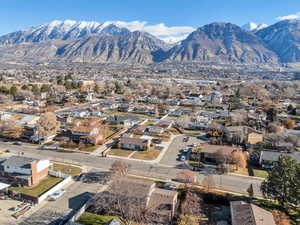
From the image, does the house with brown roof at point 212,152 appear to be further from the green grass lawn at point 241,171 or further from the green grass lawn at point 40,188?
the green grass lawn at point 40,188

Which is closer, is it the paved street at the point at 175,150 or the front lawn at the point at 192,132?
the paved street at the point at 175,150

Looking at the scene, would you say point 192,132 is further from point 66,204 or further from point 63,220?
point 63,220

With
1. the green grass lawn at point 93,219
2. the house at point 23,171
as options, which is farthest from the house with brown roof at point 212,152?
the house at point 23,171

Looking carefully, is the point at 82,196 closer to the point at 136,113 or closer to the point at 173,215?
the point at 173,215

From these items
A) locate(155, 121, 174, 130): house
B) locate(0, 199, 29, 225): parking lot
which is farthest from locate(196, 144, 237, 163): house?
locate(0, 199, 29, 225): parking lot

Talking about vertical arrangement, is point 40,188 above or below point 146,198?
below

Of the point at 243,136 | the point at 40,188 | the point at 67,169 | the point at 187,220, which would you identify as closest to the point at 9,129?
the point at 67,169

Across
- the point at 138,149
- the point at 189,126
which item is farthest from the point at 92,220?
the point at 189,126
